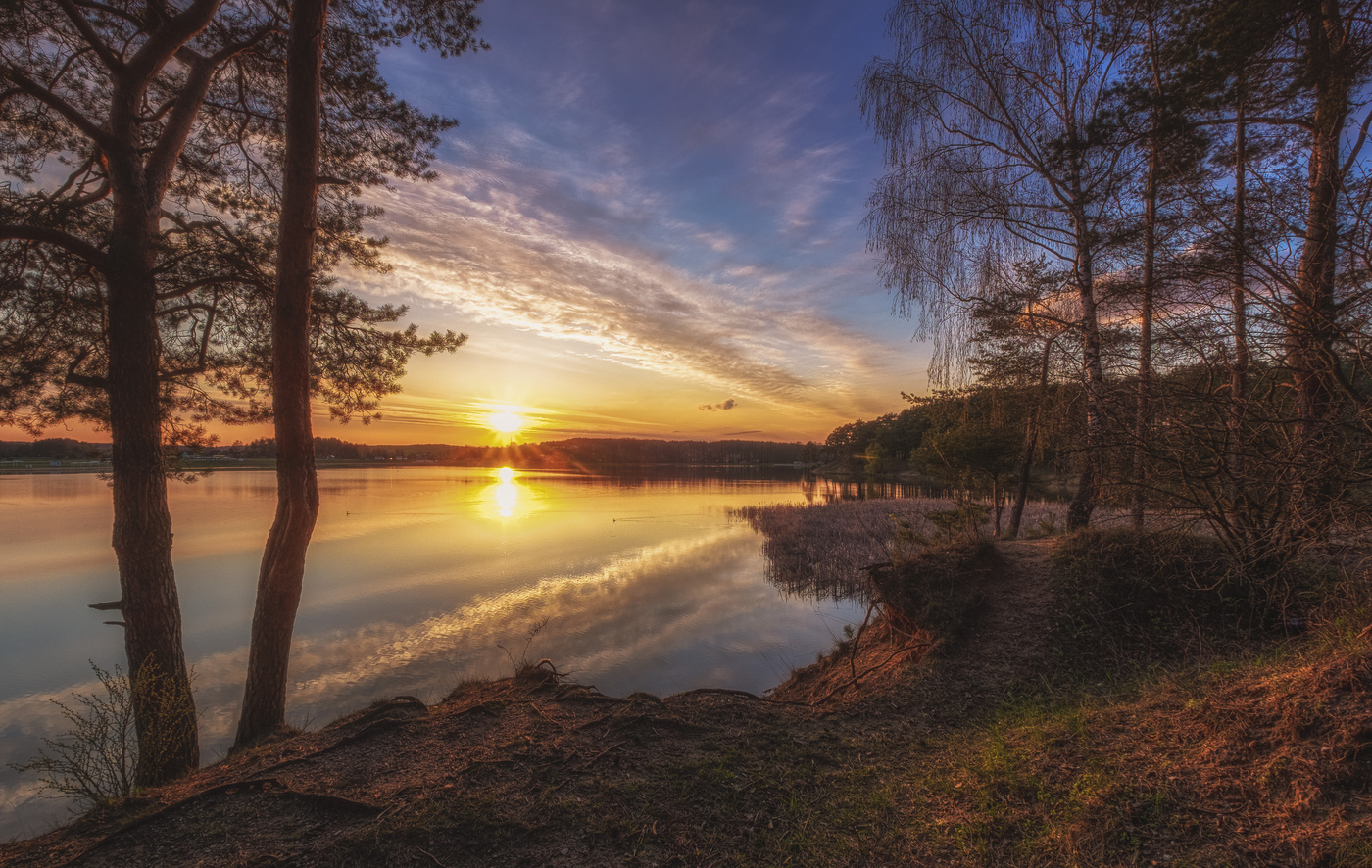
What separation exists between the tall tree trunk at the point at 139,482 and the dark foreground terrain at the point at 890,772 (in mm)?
1966

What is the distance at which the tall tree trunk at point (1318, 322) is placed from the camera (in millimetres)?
3602

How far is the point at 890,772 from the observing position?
11.9ft

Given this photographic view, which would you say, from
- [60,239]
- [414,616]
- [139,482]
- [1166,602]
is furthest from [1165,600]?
[414,616]

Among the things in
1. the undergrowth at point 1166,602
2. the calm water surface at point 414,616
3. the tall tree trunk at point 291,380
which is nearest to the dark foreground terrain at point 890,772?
the undergrowth at point 1166,602

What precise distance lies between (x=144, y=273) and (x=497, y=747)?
632 centimetres

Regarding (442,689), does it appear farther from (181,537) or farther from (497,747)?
(181,537)

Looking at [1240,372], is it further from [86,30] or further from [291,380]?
[86,30]

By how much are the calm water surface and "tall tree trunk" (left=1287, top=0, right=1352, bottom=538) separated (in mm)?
6990

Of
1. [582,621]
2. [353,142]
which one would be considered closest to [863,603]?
[582,621]

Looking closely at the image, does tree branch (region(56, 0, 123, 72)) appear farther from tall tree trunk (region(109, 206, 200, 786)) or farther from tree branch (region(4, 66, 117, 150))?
tall tree trunk (region(109, 206, 200, 786))

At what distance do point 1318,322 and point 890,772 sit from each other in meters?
4.56

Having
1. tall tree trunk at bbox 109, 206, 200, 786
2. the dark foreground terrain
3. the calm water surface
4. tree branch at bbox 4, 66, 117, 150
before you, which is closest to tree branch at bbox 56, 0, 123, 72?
tree branch at bbox 4, 66, 117, 150

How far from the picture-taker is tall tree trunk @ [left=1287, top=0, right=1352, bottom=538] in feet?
11.8

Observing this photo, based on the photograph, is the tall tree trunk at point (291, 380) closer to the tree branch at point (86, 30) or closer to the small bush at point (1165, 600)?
the tree branch at point (86, 30)
